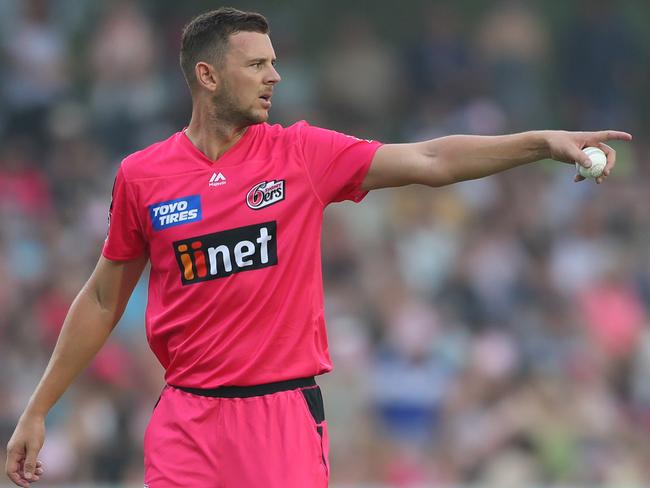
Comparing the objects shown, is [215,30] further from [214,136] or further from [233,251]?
[233,251]

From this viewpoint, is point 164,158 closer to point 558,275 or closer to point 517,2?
point 558,275

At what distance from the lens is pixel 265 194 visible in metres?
4.63

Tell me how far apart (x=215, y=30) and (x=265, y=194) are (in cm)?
64

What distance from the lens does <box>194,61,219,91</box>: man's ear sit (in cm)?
476

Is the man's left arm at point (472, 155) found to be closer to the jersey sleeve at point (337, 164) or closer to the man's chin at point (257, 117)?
the jersey sleeve at point (337, 164)

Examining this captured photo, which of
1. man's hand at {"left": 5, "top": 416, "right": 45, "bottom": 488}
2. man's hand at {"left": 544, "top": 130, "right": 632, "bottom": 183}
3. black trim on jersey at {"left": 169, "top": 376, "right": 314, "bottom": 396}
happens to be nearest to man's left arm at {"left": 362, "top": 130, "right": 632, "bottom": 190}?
man's hand at {"left": 544, "top": 130, "right": 632, "bottom": 183}

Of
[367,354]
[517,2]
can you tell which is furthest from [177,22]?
[367,354]

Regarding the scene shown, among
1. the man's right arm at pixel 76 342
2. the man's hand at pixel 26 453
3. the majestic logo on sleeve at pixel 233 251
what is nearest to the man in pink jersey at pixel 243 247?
the majestic logo on sleeve at pixel 233 251

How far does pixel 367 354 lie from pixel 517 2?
4480mm

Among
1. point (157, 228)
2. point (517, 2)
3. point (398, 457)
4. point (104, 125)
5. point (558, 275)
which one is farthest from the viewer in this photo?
point (517, 2)

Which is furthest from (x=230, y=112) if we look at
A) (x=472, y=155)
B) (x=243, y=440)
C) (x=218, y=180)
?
(x=243, y=440)

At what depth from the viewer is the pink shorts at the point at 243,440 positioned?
450 centimetres

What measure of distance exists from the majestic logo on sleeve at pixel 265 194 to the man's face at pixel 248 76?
0.81ft

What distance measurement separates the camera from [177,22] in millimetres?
12414
